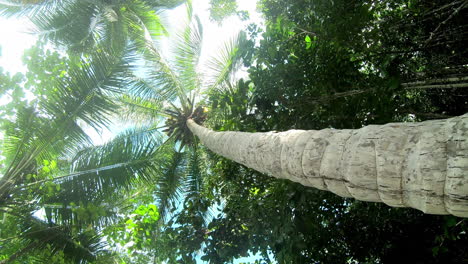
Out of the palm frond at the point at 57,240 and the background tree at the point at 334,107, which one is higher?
the background tree at the point at 334,107

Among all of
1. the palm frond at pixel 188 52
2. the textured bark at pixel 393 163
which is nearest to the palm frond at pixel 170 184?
the palm frond at pixel 188 52

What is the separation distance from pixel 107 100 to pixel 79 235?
253 cm

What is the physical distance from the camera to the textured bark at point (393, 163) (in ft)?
3.83

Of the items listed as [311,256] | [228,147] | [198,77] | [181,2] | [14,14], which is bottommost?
[311,256]

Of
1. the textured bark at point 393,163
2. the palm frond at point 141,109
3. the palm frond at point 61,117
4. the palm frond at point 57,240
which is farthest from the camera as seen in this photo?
the palm frond at point 141,109

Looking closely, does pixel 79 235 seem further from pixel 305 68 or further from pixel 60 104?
pixel 305 68

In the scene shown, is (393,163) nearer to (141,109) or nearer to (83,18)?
(141,109)

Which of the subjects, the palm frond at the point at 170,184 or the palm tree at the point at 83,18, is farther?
the palm tree at the point at 83,18

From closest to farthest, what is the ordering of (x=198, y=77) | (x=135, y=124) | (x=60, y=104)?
(x=60, y=104) < (x=198, y=77) < (x=135, y=124)

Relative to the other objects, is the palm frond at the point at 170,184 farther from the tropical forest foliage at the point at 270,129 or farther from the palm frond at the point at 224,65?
the palm frond at the point at 224,65

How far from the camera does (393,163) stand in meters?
1.41

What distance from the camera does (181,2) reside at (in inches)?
346

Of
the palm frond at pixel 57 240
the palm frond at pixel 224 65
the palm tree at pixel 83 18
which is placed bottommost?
the palm frond at pixel 57 240

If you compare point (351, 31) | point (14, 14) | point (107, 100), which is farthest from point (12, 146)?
point (351, 31)
